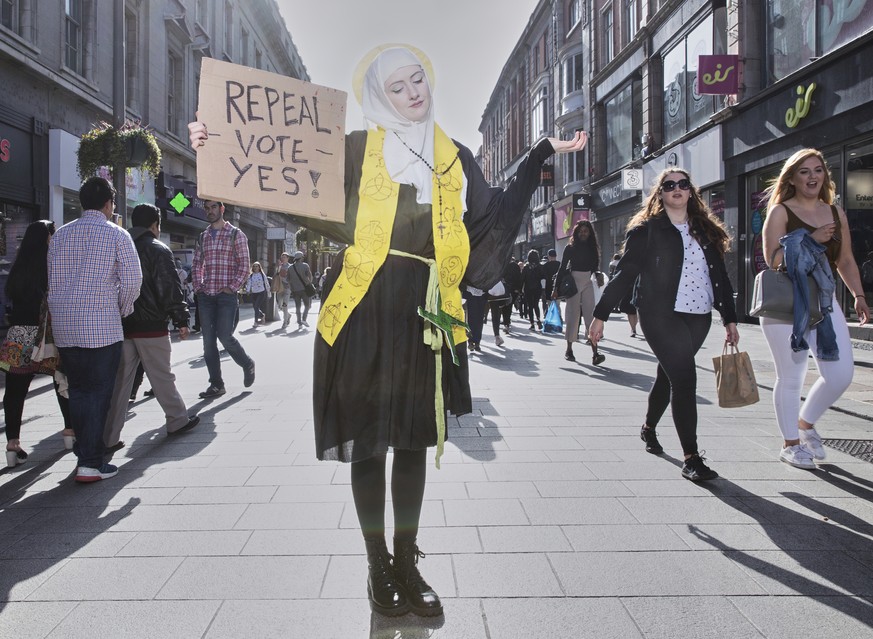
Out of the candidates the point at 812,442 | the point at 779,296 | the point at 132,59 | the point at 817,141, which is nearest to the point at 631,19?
the point at 817,141

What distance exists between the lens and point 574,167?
3186 cm

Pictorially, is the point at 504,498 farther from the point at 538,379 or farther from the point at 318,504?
the point at 538,379

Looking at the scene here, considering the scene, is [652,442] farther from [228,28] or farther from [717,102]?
[228,28]

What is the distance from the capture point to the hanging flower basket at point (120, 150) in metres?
9.91

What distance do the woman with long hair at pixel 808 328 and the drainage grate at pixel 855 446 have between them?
0.37 metres

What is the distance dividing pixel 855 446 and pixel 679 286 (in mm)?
1827

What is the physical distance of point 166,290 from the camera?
194 inches

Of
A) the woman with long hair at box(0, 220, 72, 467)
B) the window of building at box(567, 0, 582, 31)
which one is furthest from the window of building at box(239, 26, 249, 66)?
the woman with long hair at box(0, 220, 72, 467)

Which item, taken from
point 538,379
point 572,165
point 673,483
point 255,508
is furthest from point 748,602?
point 572,165

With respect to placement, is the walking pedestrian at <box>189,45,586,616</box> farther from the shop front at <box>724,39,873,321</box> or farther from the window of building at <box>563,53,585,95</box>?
the window of building at <box>563,53,585,95</box>

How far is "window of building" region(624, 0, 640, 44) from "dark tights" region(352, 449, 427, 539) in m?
24.0

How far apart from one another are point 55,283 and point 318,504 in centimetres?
204

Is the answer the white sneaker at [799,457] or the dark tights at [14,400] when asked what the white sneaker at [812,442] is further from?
the dark tights at [14,400]

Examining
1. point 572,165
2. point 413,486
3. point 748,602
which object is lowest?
point 748,602
